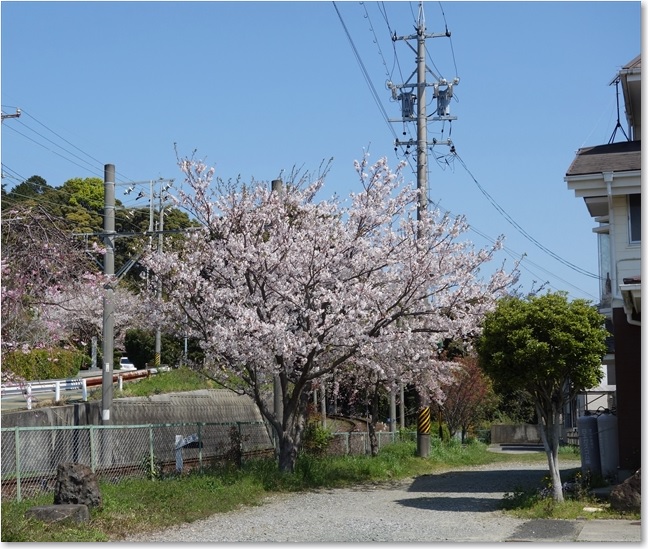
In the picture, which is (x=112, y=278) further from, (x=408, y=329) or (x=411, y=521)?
(x=411, y=521)

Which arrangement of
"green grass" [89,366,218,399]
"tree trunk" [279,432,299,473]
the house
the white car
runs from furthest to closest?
the white car
"green grass" [89,366,218,399]
"tree trunk" [279,432,299,473]
the house

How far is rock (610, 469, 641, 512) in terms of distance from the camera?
1359cm

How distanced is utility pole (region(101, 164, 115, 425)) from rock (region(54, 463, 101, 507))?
6658 millimetres

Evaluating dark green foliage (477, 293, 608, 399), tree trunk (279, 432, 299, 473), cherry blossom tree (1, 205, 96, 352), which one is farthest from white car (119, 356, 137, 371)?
cherry blossom tree (1, 205, 96, 352)

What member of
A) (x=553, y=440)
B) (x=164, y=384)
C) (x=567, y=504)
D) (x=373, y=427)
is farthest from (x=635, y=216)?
(x=164, y=384)

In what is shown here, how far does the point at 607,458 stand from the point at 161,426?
30.1ft

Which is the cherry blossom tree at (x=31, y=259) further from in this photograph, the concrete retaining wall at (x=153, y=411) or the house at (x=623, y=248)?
the concrete retaining wall at (x=153, y=411)

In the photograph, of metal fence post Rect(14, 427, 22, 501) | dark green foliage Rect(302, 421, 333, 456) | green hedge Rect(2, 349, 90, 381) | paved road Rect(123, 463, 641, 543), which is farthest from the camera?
green hedge Rect(2, 349, 90, 381)

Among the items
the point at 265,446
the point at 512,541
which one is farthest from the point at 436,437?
the point at 512,541

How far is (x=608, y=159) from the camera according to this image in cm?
1694

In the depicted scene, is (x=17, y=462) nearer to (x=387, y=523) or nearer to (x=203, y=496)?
(x=203, y=496)

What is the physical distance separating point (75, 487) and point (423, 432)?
16218 millimetres

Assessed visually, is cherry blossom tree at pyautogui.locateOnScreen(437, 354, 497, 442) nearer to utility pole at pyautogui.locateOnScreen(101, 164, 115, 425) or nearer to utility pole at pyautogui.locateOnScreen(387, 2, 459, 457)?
utility pole at pyautogui.locateOnScreen(387, 2, 459, 457)

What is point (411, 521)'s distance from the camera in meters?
14.0
